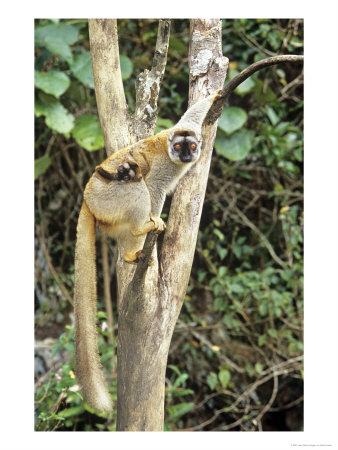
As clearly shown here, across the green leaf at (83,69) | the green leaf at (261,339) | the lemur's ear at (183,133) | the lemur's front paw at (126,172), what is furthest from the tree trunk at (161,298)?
the green leaf at (261,339)

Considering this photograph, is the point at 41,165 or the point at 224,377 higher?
the point at 41,165

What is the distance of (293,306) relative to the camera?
420 centimetres

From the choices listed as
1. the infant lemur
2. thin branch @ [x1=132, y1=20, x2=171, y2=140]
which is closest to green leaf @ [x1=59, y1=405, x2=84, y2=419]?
the infant lemur

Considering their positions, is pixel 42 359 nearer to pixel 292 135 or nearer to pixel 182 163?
pixel 182 163

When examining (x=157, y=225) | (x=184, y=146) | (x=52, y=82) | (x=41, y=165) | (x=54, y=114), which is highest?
(x=52, y=82)

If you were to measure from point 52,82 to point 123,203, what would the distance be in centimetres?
132

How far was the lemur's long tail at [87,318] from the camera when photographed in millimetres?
2490

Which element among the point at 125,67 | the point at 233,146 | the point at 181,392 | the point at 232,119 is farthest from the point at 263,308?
the point at 125,67

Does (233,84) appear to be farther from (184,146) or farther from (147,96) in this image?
(147,96)

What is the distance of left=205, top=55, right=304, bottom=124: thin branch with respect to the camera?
2336 millimetres

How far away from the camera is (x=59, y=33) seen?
Answer: 3.34m

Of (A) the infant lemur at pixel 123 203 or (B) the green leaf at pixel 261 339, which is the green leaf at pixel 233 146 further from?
(B) the green leaf at pixel 261 339

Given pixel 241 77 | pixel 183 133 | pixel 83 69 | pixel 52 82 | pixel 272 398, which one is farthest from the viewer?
pixel 272 398

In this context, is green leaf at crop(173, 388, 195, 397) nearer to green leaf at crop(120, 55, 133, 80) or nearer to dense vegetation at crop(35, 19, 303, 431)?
dense vegetation at crop(35, 19, 303, 431)
